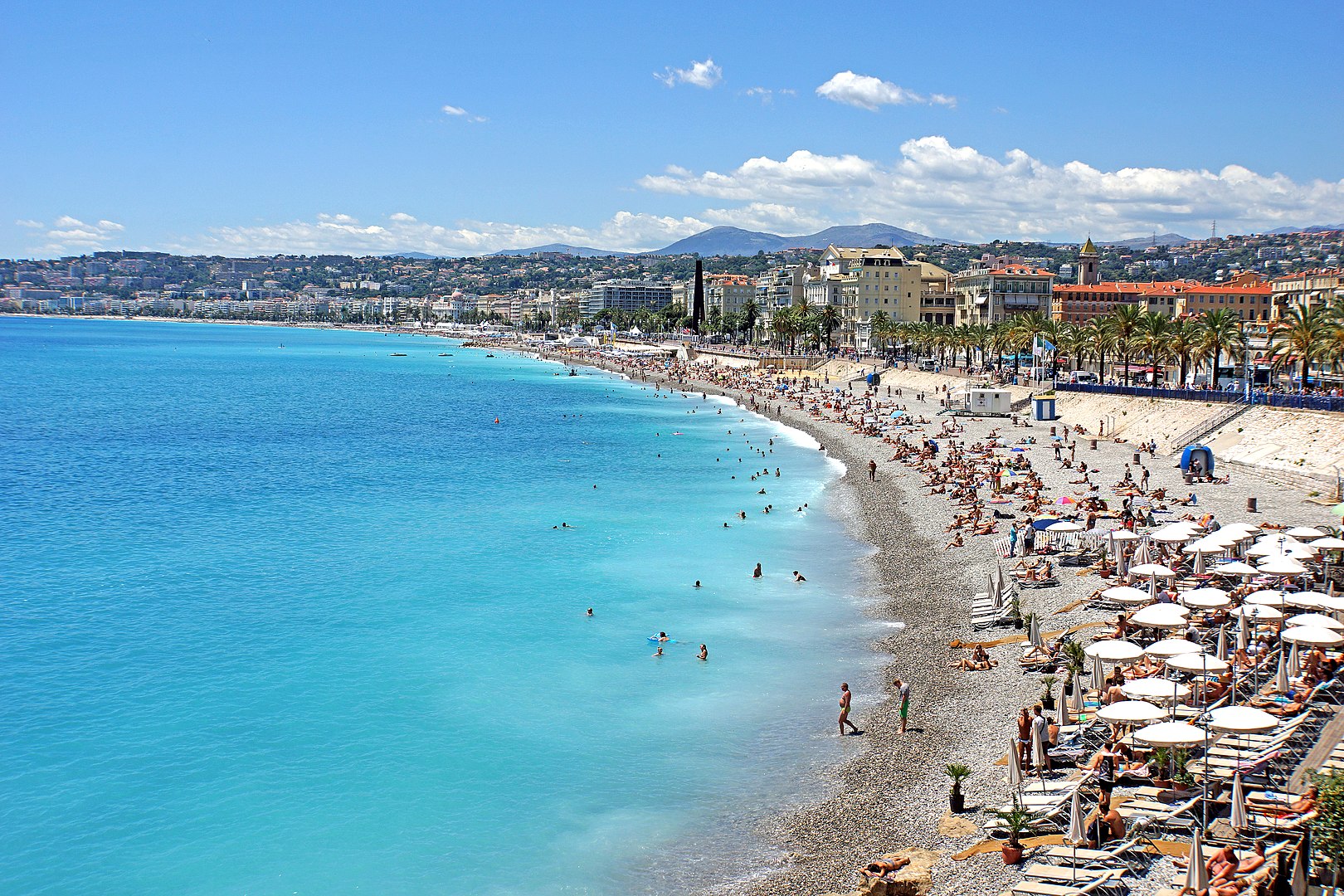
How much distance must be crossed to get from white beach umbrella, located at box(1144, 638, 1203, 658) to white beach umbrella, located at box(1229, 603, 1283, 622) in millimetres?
2228

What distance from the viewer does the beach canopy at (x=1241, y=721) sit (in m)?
13.5

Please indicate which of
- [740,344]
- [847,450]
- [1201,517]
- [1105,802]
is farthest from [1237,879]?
[740,344]

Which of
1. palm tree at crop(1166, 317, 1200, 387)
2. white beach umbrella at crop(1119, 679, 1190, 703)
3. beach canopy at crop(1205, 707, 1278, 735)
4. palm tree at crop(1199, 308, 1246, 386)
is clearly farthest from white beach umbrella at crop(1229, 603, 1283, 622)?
palm tree at crop(1166, 317, 1200, 387)

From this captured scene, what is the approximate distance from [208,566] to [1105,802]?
29570 millimetres

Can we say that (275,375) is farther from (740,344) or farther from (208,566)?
(208,566)

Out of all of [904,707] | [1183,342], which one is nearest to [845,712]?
[904,707]

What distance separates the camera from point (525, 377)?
133250 millimetres

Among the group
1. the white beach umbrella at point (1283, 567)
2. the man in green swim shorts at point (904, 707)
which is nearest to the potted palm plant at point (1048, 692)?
the man in green swim shorts at point (904, 707)

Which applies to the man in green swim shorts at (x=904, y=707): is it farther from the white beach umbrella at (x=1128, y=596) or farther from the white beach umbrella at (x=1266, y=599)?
the white beach umbrella at (x=1266, y=599)

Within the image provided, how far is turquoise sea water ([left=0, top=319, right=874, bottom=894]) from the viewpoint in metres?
16.5

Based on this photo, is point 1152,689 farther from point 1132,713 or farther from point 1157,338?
point 1157,338

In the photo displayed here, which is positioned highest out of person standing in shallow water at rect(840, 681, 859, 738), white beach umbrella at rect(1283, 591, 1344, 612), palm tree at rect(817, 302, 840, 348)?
palm tree at rect(817, 302, 840, 348)

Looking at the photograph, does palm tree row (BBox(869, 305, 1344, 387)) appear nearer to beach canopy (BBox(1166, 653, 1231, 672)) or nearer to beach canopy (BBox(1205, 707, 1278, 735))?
beach canopy (BBox(1166, 653, 1231, 672))

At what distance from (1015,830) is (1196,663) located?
4.63m
